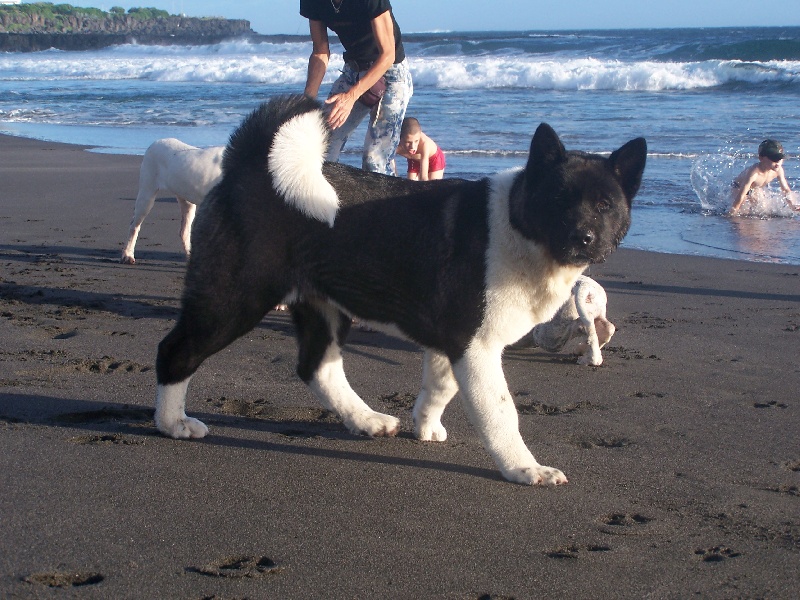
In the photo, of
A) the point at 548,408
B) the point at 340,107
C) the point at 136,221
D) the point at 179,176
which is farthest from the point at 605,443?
the point at 136,221

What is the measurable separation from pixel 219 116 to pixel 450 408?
17.0m

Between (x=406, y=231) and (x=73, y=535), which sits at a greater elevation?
(x=406, y=231)

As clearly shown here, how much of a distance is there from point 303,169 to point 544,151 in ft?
3.26

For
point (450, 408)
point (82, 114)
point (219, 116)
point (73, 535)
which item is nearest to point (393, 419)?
point (450, 408)

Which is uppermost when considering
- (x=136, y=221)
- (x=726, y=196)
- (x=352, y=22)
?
(x=352, y=22)

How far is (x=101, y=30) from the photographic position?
3445 inches

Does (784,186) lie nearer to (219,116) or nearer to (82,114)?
(219,116)

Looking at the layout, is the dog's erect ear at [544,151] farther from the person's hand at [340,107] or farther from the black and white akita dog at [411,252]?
the person's hand at [340,107]

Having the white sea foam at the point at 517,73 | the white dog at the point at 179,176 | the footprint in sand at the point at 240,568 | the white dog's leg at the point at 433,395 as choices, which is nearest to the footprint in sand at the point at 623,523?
the white dog's leg at the point at 433,395

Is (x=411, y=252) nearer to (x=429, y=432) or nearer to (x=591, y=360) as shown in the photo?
(x=429, y=432)

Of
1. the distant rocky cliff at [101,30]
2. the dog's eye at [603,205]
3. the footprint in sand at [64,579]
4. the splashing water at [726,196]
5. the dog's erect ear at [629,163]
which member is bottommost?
the footprint in sand at [64,579]

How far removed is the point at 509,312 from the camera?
138 inches

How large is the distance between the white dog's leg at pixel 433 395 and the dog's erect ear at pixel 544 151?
2.95 feet

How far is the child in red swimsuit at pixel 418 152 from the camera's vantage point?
22.3ft
